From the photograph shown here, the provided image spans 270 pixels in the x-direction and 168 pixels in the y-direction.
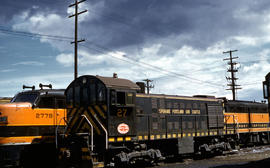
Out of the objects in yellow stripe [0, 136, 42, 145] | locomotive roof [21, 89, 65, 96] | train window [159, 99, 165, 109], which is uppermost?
locomotive roof [21, 89, 65, 96]

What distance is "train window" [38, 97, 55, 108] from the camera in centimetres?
1331

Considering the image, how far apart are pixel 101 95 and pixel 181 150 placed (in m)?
5.40

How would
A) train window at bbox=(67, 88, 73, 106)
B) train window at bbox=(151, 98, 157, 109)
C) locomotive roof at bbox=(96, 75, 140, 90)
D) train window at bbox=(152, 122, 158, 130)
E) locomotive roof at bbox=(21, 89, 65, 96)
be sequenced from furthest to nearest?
1. train window at bbox=(151, 98, 157, 109)
2. train window at bbox=(152, 122, 158, 130)
3. locomotive roof at bbox=(21, 89, 65, 96)
4. train window at bbox=(67, 88, 73, 106)
5. locomotive roof at bbox=(96, 75, 140, 90)

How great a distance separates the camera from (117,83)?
11797 millimetres

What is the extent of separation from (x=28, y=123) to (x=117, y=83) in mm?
4273

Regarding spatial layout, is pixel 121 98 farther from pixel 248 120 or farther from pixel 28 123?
pixel 248 120

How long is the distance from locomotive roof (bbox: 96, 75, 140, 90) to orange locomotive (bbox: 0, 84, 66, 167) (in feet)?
8.24

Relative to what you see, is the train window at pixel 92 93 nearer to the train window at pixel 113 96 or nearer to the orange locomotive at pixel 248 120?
the train window at pixel 113 96

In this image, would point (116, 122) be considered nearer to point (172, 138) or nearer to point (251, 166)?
point (172, 138)

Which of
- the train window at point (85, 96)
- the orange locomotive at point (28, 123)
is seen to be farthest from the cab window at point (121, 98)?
the orange locomotive at point (28, 123)

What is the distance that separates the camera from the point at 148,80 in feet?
171

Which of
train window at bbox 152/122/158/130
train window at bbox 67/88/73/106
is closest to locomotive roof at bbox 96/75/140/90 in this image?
train window at bbox 67/88/73/106

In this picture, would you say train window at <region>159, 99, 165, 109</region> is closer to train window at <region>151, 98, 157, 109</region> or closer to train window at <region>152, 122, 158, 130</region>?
train window at <region>151, 98, 157, 109</region>

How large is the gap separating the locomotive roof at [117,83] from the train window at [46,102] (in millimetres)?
3229
